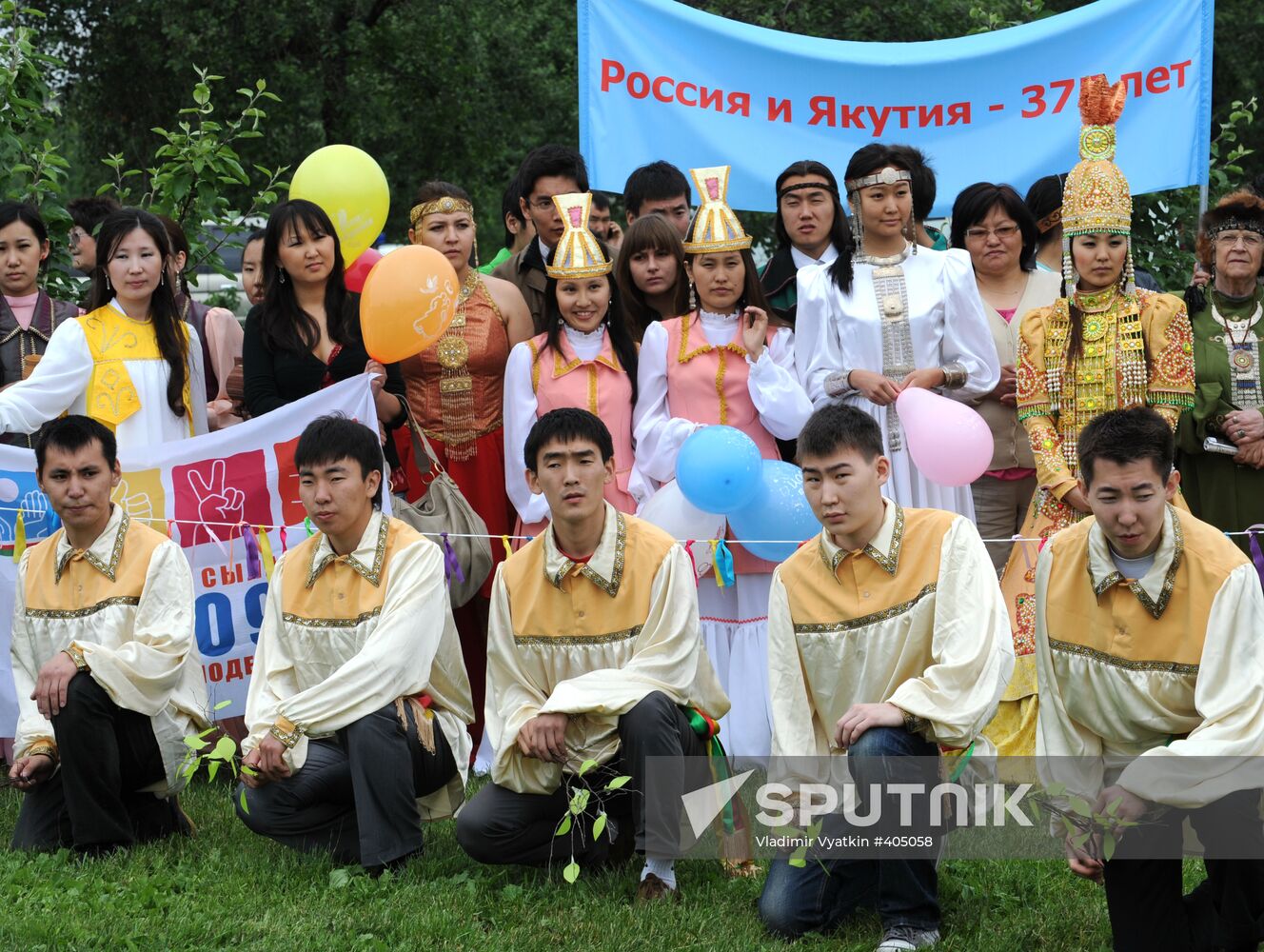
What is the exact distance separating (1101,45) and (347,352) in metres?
3.76

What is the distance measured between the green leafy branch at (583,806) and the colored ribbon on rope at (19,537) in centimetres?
247

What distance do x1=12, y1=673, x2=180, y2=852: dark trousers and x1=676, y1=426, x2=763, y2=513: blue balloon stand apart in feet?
6.43

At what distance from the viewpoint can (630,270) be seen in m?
6.39

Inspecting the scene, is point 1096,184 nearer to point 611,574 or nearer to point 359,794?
point 611,574

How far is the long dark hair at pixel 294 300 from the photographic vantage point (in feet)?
20.2

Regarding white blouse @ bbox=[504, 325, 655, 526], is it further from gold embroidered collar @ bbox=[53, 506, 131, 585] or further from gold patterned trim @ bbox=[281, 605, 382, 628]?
gold embroidered collar @ bbox=[53, 506, 131, 585]

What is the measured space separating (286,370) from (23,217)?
1.37 m

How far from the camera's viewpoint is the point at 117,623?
17.7 feet

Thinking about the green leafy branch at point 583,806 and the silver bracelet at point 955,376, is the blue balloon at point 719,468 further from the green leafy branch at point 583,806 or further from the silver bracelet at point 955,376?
the green leafy branch at point 583,806

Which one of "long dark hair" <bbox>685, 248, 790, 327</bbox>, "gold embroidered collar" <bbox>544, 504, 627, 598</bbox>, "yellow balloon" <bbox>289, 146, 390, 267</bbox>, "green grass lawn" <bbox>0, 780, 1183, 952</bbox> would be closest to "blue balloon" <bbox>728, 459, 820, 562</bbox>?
"long dark hair" <bbox>685, 248, 790, 327</bbox>

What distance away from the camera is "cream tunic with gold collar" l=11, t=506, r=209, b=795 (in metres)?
5.29

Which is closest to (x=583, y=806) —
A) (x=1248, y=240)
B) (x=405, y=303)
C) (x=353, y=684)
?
(x=353, y=684)

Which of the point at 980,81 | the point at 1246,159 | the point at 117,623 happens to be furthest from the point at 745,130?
the point at 1246,159

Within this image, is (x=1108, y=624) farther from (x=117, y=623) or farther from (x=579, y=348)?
(x=117, y=623)
